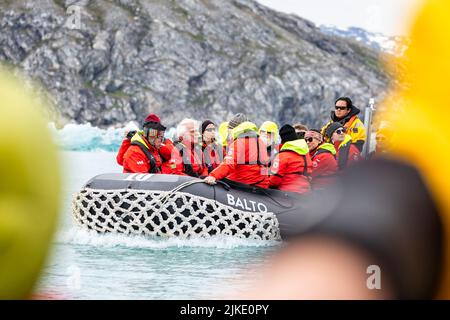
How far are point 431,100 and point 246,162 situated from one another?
27.9 feet

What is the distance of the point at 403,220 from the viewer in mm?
1781

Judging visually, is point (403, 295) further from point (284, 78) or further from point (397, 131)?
point (284, 78)

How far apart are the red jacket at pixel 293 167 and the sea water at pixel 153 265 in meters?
0.90

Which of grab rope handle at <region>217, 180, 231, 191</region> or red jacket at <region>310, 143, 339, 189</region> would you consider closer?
Answer: red jacket at <region>310, 143, 339, 189</region>

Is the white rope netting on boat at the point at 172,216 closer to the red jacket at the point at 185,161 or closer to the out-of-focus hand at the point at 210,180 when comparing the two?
the out-of-focus hand at the point at 210,180

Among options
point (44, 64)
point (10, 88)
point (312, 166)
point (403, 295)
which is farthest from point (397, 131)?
point (44, 64)

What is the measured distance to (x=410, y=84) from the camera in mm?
1723

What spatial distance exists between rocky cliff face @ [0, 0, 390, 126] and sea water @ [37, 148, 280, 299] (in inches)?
4765

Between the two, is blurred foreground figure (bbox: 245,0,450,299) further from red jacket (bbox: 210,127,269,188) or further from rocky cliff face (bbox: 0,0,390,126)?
rocky cliff face (bbox: 0,0,390,126)

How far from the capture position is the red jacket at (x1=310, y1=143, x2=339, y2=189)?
9.75 meters

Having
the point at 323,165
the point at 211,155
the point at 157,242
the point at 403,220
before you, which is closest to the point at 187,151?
the point at 211,155

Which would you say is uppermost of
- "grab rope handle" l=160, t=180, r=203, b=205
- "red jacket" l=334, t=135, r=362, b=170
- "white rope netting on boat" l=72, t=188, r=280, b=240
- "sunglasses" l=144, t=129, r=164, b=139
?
"sunglasses" l=144, t=129, r=164, b=139

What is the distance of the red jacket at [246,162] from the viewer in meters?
9.95

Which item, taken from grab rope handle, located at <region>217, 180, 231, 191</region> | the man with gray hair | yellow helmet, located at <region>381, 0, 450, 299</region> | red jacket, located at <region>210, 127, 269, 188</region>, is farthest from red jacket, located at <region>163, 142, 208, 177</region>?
yellow helmet, located at <region>381, 0, 450, 299</region>
